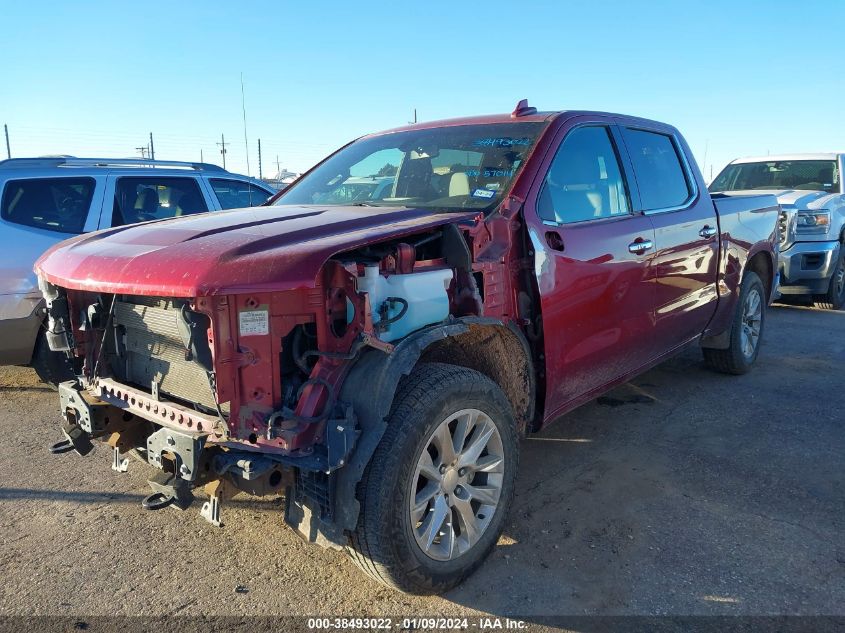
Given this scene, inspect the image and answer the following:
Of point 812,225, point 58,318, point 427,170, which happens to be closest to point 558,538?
point 427,170

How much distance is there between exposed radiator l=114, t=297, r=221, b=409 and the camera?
253 cm

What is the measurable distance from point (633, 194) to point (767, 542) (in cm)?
206

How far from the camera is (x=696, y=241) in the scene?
4.47m

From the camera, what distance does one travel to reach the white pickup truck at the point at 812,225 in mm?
8352

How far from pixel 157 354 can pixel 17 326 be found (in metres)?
2.66

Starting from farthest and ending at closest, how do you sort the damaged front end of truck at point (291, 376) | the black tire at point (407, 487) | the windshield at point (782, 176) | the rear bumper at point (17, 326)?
the windshield at point (782, 176), the rear bumper at point (17, 326), the black tire at point (407, 487), the damaged front end of truck at point (291, 376)

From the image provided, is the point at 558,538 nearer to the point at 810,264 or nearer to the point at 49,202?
the point at 49,202

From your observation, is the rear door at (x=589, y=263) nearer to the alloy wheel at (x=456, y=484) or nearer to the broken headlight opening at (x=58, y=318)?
the alloy wheel at (x=456, y=484)

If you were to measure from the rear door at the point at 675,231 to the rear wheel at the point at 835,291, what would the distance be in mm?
5130

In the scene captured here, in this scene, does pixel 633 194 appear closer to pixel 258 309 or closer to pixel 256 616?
pixel 258 309

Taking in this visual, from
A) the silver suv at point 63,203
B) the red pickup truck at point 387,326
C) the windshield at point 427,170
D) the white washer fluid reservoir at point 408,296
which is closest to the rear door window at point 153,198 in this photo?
the silver suv at point 63,203

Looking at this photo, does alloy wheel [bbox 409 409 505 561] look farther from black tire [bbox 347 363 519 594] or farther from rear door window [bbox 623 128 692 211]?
rear door window [bbox 623 128 692 211]

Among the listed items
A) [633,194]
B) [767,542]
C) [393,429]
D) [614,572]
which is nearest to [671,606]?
[614,572]

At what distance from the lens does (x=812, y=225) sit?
836cm
